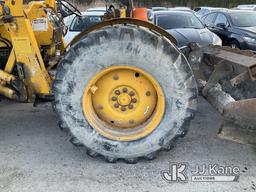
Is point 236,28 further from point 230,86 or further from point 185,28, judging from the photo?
point 230,86

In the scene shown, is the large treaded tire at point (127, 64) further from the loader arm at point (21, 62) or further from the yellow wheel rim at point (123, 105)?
the loader arm at point (21, 62)

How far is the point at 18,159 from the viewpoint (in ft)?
13.2

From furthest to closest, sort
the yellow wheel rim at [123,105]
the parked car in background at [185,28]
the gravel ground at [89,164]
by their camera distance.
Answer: the parked car in background at [185,28]
the yellow wheel rim at [123,105]
the gravel ground at [89,164]

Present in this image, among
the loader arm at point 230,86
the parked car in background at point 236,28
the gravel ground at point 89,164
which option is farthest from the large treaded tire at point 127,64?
the parked car in background at point 236,28

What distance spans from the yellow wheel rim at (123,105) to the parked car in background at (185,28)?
575cm

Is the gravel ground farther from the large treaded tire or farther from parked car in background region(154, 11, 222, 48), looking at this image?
parked car in background region(154, 11, 222, 48)

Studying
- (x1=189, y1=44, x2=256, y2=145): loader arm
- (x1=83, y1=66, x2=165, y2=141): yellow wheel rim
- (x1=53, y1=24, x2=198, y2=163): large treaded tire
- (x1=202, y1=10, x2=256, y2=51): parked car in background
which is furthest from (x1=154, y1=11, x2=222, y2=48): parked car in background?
(x1=53, y1=24, x2=198, y2=163): large treaded tire

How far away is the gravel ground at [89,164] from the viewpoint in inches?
136

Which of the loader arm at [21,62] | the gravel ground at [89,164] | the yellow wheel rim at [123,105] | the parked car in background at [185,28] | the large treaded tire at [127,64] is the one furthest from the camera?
the parked car in background at [185,28]

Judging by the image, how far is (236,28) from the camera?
1211 cm

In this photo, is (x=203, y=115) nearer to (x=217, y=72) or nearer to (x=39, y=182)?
(x=217, y=72)

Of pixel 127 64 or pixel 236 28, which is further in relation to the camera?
pixel 236 28

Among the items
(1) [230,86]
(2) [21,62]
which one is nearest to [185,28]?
(1) [230,86]

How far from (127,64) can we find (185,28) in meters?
7.13
